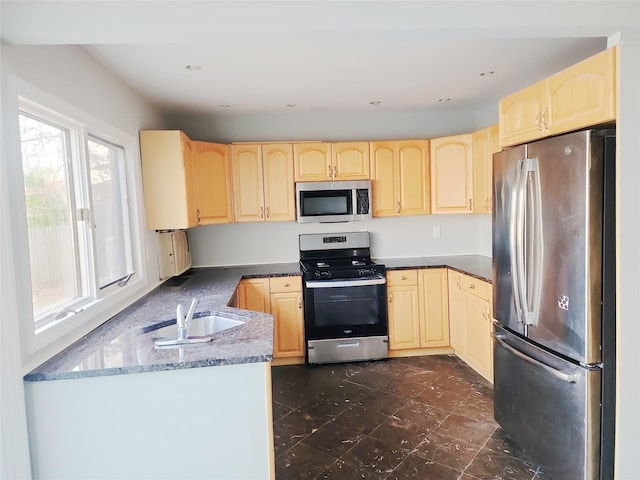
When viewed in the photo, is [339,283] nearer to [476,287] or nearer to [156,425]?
[476,287]

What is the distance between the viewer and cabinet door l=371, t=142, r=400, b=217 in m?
3.88

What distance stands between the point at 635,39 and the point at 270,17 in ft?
5.02

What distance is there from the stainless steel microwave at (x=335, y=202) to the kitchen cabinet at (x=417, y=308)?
696 millimetres

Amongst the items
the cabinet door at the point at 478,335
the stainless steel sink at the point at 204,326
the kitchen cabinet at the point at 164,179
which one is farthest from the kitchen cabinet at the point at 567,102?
the kitchen cabinet at the point at 164,179

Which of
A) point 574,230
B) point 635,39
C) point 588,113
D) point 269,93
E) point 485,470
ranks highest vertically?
point 269,93

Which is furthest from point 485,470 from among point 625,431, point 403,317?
point 403,317

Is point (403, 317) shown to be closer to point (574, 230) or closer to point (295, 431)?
point (295, 431)

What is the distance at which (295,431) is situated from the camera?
259 centimetres

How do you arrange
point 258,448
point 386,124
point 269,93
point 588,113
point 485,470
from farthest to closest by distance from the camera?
1. point 386,124
2. point 269,93
3. point 485,470
4. point 588,113
5. point 258,448

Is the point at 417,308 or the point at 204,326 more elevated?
the point at 204,326

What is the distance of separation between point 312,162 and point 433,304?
1753 millimetres

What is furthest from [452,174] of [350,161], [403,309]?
[403,309]

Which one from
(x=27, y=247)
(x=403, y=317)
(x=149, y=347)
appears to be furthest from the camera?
(x=403, y=317)

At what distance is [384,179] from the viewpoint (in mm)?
3906
